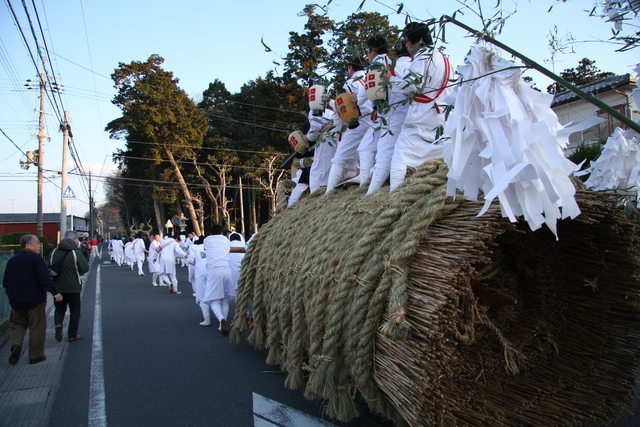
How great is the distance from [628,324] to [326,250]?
1980 mm

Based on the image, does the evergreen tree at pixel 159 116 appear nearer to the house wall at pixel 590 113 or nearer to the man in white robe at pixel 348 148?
the house wall at pixel 590 113

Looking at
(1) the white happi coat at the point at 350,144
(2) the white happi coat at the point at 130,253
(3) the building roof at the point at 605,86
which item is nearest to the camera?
(3) the building roof at the point at 605,86

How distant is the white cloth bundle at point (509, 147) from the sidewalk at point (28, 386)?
3997 mm

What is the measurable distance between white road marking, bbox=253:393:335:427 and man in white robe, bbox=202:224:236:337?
306 cm

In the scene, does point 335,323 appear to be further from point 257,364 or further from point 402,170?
point 257,364

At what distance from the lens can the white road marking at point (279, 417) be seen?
3.57m

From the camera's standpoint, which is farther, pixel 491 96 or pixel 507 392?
pixel 507 392

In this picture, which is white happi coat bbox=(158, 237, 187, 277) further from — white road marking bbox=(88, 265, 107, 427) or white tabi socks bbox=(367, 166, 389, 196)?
white tabi socks bbox=(367, 166, 389, 196)

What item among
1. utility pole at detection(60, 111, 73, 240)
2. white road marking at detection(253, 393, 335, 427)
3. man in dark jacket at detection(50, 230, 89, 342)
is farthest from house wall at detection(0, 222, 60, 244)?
white road marking at detection(253, 393, 335, 427)

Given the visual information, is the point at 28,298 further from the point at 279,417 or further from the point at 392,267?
the point at 392,267

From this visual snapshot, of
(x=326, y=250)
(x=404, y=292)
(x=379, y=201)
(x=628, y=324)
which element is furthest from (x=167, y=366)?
(x=628, y=324)

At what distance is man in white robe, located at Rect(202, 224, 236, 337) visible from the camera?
7316mm

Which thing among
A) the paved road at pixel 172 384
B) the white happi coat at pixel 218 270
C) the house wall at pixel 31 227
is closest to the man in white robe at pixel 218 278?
the white happi coat at pixel 218 270

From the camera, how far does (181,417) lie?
387 centimetres
